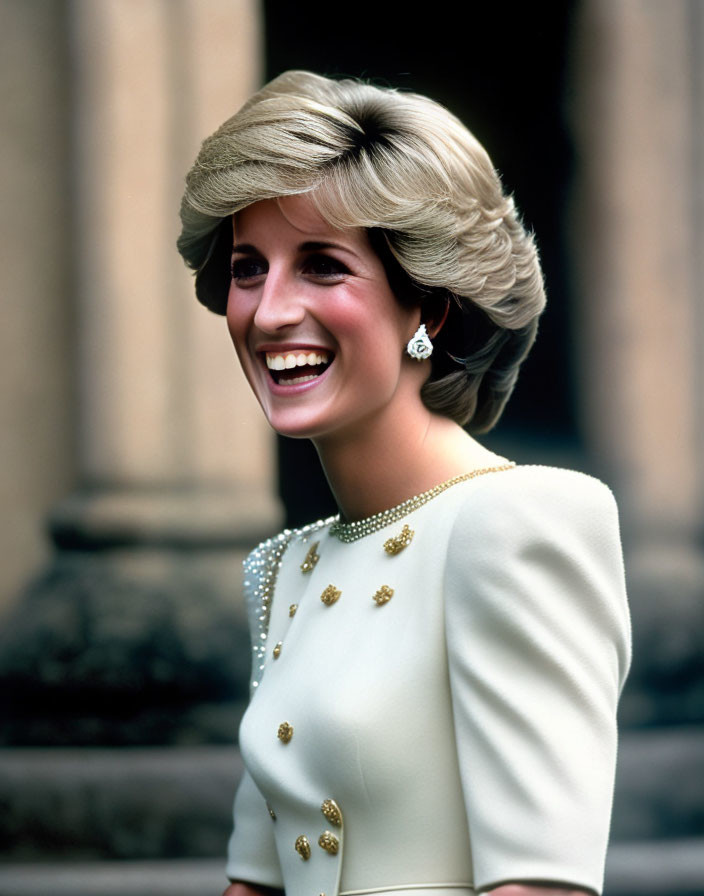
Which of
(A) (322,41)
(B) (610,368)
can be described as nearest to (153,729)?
(B) (610,368)

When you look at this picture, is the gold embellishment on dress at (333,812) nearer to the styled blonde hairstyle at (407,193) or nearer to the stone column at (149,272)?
the styled blonde hairstyle at (407,193)

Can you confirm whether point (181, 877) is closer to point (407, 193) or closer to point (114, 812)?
point (114, 812)

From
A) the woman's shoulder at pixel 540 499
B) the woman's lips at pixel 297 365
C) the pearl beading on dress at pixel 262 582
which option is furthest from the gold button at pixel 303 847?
the woman's lips at pixel 297 365

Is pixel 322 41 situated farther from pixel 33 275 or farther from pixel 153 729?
pixel 153 729

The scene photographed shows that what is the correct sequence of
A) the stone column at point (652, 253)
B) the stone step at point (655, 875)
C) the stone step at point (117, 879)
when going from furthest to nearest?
1. the stone column at point (652, 253)
2. the stone step at point (655, 875)
3. the stone step at point (117, 879)

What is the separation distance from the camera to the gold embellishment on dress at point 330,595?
1948 mm

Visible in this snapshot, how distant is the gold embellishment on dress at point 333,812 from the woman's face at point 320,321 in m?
0.49

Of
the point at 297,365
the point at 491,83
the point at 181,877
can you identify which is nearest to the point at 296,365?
the point at 297,365

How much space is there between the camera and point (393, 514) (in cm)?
194

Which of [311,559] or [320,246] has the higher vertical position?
[320,246]

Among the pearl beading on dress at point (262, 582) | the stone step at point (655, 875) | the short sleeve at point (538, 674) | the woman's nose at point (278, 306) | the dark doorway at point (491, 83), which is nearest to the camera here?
the short sleeve at point (538, 674)

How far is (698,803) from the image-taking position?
4.48 m

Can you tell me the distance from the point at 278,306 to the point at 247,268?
14 cm

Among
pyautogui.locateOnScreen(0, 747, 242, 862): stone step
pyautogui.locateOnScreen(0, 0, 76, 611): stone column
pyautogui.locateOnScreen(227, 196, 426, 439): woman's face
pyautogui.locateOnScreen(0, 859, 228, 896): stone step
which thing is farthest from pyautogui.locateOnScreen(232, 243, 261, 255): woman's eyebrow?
pyautogui.locateOnScreen(0, 0, 76, 611): stone column
